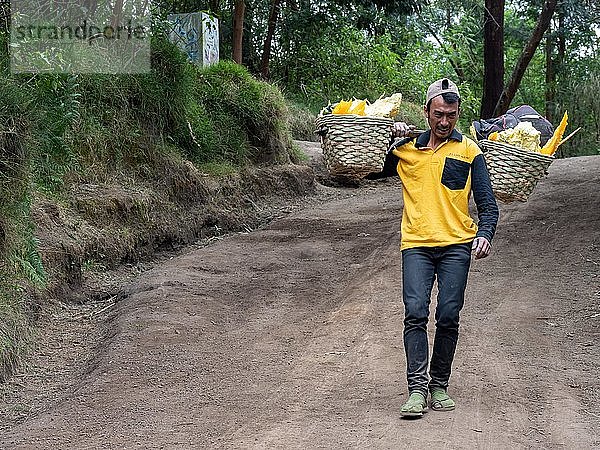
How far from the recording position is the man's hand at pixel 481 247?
5008 mm

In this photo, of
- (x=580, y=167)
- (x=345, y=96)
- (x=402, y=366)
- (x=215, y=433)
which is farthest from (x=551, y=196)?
(x=345, y=96)

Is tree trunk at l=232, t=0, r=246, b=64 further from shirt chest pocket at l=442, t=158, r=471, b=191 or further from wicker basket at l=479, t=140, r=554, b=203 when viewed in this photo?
shirt chest pocket at l=442, t=158, r=471, b=191

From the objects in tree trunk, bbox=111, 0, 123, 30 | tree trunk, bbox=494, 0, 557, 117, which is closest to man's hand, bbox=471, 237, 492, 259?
tree trunk, bbox=111, 0, 123, 30

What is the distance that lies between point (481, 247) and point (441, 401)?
905 millimetres

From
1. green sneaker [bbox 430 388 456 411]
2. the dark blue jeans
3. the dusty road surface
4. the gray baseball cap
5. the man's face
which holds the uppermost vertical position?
the gray baseball cap

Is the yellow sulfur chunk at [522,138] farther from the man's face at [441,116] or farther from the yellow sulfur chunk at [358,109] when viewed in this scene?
the man's face at [441,116]

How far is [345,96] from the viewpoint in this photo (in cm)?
2395

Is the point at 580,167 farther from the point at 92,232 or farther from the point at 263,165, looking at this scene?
the point at 92,232

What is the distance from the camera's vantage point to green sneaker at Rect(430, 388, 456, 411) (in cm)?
510

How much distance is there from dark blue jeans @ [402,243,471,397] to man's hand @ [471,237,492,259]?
119 mm

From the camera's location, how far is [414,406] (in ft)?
16.2

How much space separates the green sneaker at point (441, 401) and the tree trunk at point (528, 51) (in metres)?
16.0

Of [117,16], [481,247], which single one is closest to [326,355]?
[481,247]

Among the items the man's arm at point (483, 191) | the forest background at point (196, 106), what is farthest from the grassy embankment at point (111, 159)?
the man's arm at point (483, 191)
